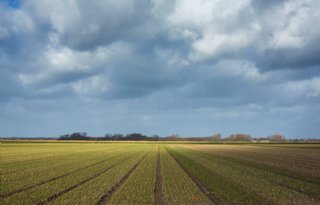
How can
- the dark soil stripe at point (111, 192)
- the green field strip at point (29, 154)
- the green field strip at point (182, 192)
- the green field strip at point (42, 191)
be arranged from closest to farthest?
1. the green field strip at point (42, 191)
2. the dark soil stripe at point (111, 192)
3. the green field strip at point (182, 192)
4. the green field strip at point (29, 154)

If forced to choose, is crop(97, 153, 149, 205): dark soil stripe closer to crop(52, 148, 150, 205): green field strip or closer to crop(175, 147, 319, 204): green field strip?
crop(52, 148, 150, 205): green field strip

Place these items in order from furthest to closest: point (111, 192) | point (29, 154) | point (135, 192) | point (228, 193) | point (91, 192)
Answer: point (29, 154) → point (111, 192) → point (135, 192) → point (91, 192) → point (228, 193)

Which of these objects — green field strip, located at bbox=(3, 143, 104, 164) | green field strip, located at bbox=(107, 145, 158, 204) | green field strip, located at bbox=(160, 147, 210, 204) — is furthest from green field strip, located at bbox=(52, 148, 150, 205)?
green field strip, located at bbox=(3, 143, 104, 164)

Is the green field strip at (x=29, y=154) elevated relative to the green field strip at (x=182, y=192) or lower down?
elevated

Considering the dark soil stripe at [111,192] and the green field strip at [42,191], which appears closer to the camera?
the green field strip at [42,191]

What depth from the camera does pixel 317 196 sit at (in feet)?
54.1

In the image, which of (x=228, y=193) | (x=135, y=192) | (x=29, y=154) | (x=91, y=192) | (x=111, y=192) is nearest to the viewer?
(x=228, y=193)

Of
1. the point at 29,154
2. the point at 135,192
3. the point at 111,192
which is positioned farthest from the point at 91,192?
the point at 29,154

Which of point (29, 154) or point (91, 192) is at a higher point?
point (29, 154)

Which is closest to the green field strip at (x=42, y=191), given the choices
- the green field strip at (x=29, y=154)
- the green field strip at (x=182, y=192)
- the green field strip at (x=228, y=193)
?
the green field strip at (x=182, y=192)

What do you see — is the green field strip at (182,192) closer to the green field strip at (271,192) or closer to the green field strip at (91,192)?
the green field strip at (271,192)

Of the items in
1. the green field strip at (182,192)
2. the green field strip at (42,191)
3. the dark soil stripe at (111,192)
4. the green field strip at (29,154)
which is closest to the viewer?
the green field strip at (42,191)

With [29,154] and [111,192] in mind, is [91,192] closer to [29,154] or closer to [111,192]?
[111,192]

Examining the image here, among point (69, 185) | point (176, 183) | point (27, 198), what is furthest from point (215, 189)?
point (27, 198)
